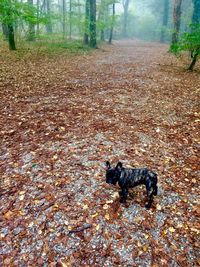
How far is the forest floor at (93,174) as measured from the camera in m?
2.98

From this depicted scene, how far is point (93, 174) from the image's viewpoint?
427cm

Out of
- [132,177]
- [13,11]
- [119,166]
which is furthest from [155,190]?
[13,11]

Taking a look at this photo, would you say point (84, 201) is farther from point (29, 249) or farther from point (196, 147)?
point (196, 147)

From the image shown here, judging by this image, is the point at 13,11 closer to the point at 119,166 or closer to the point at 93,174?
the point at 93,174

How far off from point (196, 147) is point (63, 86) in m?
5.59

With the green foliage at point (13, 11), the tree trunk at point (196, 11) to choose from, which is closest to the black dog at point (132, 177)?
the green foliage at point (13, 11)

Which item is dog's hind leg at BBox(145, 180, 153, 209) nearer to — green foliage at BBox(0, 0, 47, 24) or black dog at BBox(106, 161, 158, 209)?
black dog at BBox(106, 161, 158, 209)

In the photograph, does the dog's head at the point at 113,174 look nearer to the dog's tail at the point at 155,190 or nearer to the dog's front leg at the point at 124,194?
the dog's front leg at the point at 124,194

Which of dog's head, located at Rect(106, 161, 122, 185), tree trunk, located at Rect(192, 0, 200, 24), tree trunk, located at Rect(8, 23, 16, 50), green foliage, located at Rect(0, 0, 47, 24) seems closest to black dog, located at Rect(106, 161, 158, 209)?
dog's head, located at Rect(106, 161, 122, 185)

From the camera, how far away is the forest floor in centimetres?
298

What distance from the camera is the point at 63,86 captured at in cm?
909

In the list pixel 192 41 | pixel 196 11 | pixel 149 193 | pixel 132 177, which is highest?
pixel 196 11

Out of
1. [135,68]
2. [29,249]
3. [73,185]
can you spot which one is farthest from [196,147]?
[135,68]

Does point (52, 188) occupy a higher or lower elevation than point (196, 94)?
lower
